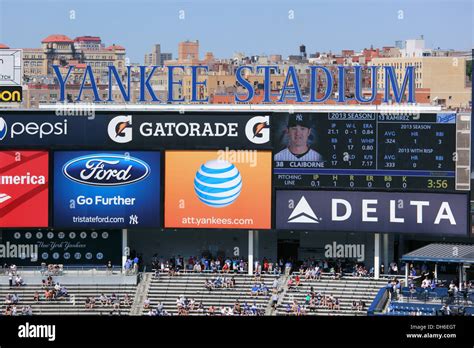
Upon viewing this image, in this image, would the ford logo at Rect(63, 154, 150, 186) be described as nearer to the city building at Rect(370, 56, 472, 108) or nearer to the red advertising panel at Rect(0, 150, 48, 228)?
the red advertising panel at Rect(0, 150, 48, 228)

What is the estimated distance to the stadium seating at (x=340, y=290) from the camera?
899 inches

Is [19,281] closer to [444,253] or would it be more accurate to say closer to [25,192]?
[25,192]

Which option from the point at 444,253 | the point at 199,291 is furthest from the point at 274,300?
the point at 444,253

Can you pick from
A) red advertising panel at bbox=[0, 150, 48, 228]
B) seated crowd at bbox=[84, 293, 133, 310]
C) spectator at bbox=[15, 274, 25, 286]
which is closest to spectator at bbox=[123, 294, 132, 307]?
seated crowd at bbox=[84, 293, 133, 310]

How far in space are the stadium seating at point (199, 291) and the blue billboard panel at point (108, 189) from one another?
A: 123cm

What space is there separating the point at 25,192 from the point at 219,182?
3976mm

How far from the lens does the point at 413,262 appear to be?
77.4 feet

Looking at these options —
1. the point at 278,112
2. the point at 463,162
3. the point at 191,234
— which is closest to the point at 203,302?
the point at 191,234

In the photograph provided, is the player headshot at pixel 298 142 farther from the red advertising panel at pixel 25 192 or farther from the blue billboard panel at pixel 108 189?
the red advertising panel at pixel 25 192

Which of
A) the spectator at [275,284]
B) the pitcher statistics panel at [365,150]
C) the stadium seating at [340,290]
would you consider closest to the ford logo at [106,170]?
the pitcher statistics panel at [365,150]

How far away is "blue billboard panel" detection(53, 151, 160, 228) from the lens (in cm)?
2466

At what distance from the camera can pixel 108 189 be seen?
81.3 feet
